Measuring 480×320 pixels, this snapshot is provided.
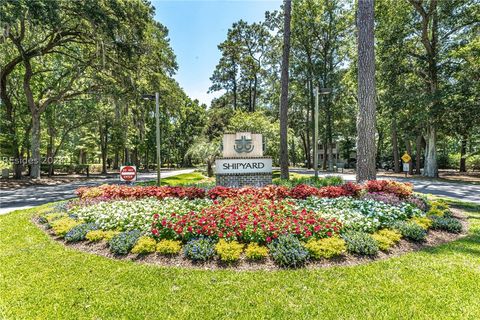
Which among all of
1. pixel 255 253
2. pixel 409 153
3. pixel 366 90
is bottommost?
pixel 255 253

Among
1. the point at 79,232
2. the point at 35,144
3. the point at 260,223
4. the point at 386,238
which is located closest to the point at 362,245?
the point at 386,238

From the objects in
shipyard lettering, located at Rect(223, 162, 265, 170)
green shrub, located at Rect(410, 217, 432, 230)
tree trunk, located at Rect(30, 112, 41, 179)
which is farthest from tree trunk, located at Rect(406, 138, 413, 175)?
tree trunk, located at Rect(30, 112, 41, 179)

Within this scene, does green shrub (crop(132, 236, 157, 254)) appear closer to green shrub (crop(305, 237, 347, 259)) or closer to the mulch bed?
the mulch bed

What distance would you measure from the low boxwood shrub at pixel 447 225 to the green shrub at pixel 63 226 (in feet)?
25.4

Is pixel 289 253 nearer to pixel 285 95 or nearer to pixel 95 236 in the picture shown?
pixel 95 236

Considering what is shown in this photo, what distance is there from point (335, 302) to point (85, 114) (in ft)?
85.1

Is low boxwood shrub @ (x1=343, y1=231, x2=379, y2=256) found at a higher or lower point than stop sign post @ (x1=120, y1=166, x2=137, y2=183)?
lower

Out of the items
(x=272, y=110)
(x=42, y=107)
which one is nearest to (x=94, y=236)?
(x=42, y=107)

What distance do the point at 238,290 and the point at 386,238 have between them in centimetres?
290

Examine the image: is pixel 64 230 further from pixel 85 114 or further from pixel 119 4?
pixel 85 114

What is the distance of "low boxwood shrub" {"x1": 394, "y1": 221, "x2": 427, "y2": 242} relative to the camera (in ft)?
15.8

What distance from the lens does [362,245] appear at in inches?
166

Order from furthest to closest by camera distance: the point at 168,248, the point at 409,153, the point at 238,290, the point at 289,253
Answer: the point at 409,153
the point at 168,248
the point at 289,253
the point at 238,290

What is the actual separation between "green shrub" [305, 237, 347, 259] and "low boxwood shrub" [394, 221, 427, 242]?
1.53 meters
